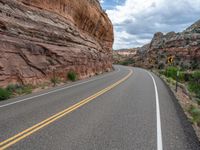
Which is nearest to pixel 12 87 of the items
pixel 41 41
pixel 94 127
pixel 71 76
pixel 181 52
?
pixel 41 41

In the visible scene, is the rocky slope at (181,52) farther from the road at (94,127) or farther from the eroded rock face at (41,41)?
the road at (94,127)

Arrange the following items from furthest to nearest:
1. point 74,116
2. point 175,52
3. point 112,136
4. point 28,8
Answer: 1. point 175,52
2. point 28,8
3. point 74,116
4. point 112,136

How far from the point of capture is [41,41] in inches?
735

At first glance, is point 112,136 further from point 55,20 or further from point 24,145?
point 55,20

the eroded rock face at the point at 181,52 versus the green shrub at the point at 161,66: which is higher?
the eroded rock face at the point at 181,52

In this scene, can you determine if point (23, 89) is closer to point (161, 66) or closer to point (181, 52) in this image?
point (161, 66)

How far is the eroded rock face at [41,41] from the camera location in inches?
595

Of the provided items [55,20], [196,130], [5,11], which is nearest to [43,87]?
[5,11]

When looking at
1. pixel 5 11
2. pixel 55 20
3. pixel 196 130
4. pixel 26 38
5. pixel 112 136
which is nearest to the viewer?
pixel 112 136

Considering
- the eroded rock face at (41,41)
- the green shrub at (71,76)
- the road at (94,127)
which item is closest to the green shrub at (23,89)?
the eroded rock face at (41,41)

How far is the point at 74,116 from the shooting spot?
7.83 metres

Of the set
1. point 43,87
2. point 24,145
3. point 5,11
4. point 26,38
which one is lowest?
point 43,87

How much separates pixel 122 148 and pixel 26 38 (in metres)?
13.9

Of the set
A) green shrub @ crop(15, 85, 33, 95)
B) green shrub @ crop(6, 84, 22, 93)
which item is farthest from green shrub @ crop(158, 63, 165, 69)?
green shrub @ crop(6, 84, 22, 93)
